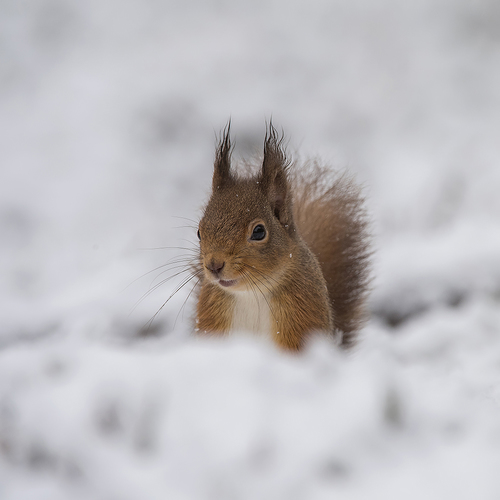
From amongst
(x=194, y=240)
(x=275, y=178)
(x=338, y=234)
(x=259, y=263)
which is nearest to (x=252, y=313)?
(x=259, y=263)

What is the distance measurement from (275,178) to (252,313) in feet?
1.03

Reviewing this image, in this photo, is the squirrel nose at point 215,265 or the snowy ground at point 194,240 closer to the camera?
the snowy ground at point 194,240

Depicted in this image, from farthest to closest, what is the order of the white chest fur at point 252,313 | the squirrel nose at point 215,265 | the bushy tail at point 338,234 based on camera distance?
the bushy tail at point 338,234, the white chest fur at point 252,313, the squirrel nose at point 215,265

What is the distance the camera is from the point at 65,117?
255 cm

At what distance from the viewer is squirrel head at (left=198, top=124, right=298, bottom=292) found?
3.80 ft

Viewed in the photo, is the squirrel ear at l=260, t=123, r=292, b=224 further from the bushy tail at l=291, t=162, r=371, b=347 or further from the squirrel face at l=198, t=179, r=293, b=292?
the bushy tail at l=291, t=162, r=371, b=347

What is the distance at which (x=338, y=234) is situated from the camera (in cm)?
172

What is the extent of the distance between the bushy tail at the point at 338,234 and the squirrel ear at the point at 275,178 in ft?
1.18

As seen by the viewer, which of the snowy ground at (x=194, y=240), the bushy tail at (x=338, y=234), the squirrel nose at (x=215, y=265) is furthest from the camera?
the bushy tail at (x=338, y=234)

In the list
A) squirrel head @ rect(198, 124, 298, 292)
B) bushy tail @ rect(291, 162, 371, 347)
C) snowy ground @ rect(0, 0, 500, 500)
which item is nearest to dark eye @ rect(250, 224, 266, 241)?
squirrel head @ rect(198, 124, 298, 292)

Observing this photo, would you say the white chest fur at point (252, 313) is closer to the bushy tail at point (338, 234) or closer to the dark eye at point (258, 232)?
the dark eye at point (258, 232)

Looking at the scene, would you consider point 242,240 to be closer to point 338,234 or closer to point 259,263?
point 259,263

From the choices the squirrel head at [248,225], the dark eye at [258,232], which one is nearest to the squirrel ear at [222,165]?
the squirrel head at [248,225]

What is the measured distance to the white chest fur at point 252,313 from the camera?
1.29 metres
